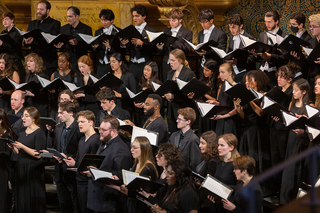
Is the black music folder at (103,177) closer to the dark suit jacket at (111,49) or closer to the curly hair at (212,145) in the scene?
the curly hair at (212,145)

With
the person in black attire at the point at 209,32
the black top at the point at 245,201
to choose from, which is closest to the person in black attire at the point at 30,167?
the person in black attire at the point at 209,32

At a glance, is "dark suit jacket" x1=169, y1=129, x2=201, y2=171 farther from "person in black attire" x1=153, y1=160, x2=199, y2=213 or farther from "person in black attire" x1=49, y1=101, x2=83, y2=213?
"person in black attire" x1=49, y1=101, x2=83, y2=213

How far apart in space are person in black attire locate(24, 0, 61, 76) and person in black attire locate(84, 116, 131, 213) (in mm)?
2740

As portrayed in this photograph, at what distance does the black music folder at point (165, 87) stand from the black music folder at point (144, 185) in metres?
1.79

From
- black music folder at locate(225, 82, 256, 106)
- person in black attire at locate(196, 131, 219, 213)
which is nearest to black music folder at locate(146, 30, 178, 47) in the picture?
black music folder at locate(225, 82, 256, 106)

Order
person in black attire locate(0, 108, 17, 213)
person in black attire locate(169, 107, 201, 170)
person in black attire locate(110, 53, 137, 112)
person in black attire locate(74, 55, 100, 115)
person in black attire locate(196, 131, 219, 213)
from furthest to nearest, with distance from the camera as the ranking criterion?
person in black attire locate(74, 55, 100, 115) → person in black attire locate(110, 53, 137, 112) → person in black attire locate(0, 108, 17, 213) → person in black attire locate(169, 107, 201, 170) → person in black attire locate(196, 131, 219, 213)

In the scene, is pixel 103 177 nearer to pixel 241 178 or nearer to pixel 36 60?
pixel 241 178

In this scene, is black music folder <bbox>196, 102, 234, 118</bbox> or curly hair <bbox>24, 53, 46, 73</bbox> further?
curly hair <bbox>24, 53, 46, 73</bbox>

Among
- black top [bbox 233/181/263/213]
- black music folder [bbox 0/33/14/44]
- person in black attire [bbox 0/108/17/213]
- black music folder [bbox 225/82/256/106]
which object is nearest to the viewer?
black top [bbox 233/181/263/213]

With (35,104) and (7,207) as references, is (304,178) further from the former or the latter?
(35,104)

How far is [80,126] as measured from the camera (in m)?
5.03

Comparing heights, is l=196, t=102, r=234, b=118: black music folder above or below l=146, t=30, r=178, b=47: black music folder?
below

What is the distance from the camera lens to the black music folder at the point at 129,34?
6.28m

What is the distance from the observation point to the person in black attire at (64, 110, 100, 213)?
5012 mm
